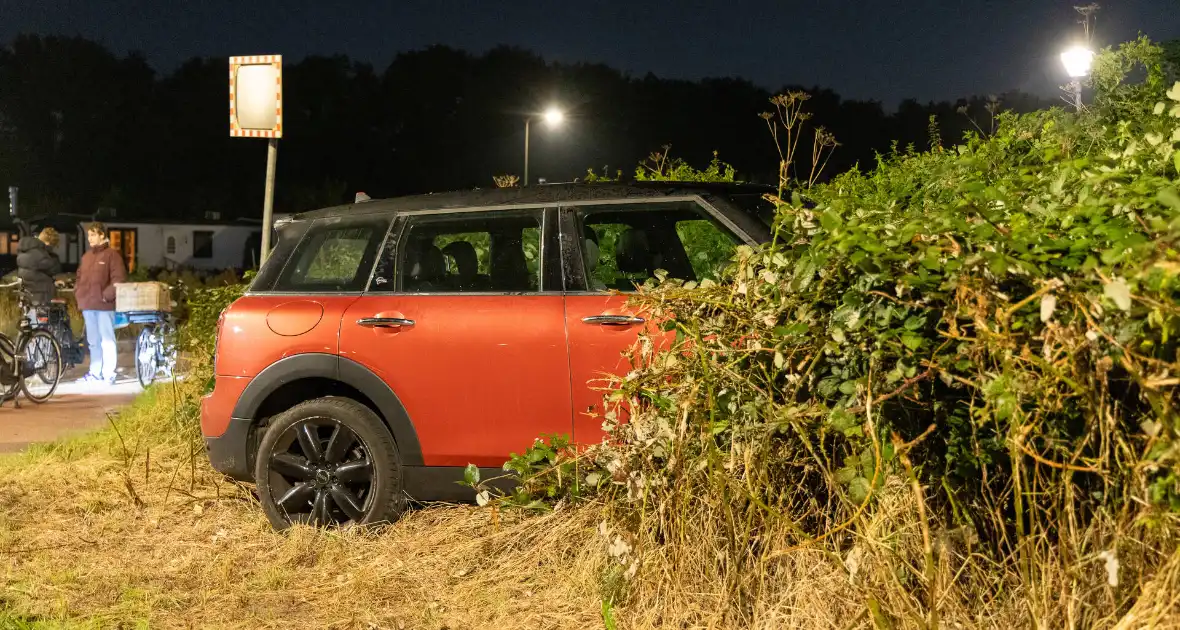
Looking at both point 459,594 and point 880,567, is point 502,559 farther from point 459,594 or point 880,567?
point 880,567

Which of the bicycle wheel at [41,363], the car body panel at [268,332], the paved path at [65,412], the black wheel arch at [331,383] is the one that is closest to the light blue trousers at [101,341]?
the paved path at [65,412]

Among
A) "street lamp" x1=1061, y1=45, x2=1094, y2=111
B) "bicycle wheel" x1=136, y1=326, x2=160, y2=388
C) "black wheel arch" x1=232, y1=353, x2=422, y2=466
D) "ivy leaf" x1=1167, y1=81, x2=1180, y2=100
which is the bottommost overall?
"bicycle wheel" x1=136, y1=326, x2=160, y2=388

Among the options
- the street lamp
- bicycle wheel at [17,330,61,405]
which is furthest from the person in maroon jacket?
the street lamp

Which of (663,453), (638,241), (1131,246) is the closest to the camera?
(1131,246)

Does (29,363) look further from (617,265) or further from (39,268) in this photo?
(617,265)

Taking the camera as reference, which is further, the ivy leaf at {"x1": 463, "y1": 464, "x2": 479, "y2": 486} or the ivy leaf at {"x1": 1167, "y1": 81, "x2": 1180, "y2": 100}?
the ivy leaf at {"x1": 463, "y1": 464, "x2": 479, "y2": 486}

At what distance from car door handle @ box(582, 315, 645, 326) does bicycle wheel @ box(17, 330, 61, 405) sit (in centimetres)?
905

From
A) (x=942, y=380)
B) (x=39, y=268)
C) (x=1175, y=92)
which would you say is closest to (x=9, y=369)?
(x=39, y=268)

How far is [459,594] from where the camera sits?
203 inches

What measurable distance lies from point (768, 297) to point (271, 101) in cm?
736

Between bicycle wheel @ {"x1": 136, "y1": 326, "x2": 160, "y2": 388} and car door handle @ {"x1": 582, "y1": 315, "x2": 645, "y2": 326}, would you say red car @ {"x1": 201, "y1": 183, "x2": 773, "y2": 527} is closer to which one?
car door handle @ {"x1": 582, "y1": 315, "x2": 645, "y2": 326}

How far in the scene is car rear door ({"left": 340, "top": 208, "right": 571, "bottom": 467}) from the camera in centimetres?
561

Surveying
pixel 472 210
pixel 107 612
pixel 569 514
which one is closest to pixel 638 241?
pixel 472 210

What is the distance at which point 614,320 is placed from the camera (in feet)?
17.7
